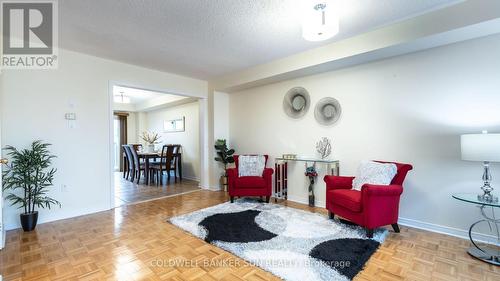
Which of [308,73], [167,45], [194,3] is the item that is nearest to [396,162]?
[308,73]

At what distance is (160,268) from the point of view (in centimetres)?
195

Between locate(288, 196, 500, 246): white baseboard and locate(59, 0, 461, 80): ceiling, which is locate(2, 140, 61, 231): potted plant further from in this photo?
locate(288, 196, 500, 246): white baseboard

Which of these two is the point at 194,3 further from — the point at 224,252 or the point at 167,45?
the point at 224,252

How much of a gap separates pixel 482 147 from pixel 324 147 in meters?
1.88

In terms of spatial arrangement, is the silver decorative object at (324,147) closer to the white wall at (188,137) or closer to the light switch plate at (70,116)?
the white wall at (188,137)

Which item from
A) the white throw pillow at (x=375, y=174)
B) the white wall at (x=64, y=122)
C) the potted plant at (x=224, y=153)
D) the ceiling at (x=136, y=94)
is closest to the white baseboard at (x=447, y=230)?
the white throw pillow at (x=375, y=174)

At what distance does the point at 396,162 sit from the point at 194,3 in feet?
10.0

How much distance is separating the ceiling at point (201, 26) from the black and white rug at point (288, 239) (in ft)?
7.78

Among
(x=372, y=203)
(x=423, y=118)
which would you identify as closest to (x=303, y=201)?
(x=372, y=203)

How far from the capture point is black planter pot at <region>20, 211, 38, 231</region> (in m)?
2.77

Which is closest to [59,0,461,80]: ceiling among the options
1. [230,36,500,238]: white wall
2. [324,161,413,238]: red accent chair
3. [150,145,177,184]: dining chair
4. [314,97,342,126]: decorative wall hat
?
[230,36,500,238]: white wall

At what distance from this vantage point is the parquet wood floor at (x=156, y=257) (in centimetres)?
186

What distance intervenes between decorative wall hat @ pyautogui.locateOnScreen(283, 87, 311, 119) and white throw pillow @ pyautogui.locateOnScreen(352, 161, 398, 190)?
1.41 metres

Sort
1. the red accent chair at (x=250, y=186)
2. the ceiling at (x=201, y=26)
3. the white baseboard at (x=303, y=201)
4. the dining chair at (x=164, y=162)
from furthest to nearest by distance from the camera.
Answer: the dining chair at (x=164, y=162) < the red accent chair at (x=250, y=186) < the white baseboard at (x=303, y=201) < the ceiling at (x=201, y=26)
